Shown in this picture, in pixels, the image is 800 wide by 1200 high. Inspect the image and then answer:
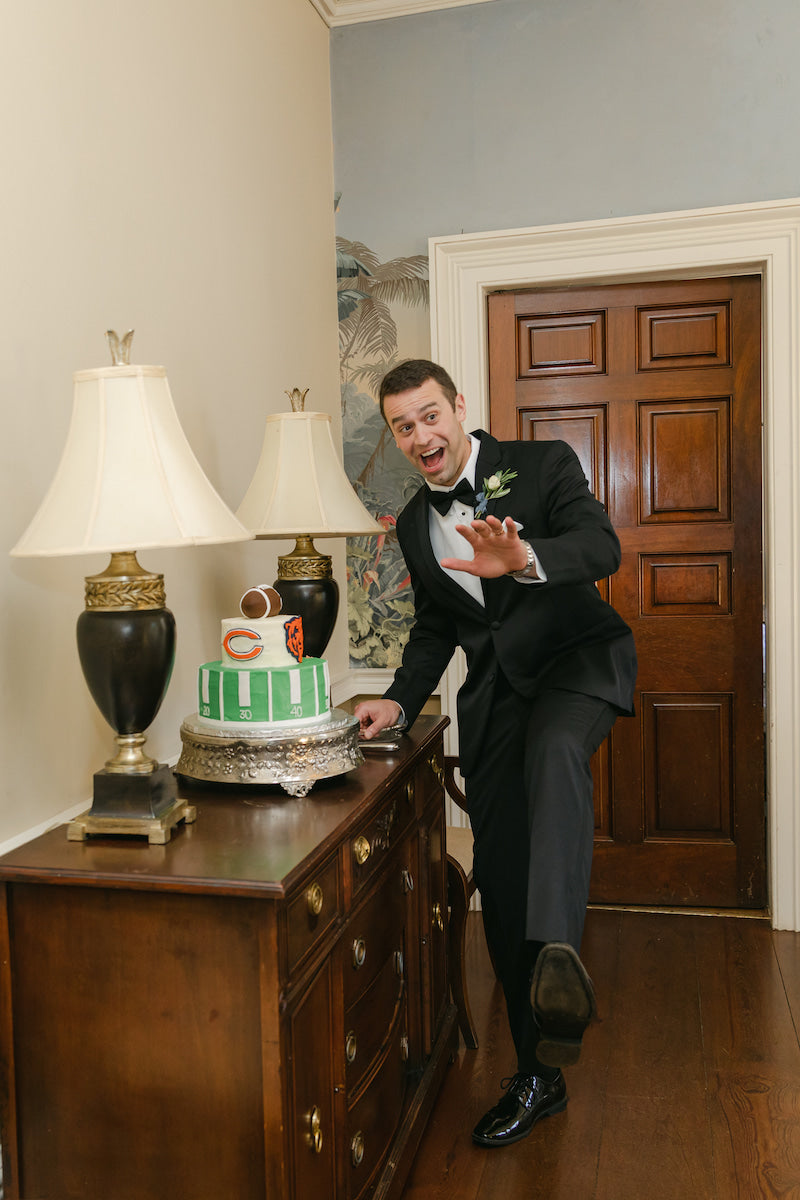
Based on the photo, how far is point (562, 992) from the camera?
5.67 feet

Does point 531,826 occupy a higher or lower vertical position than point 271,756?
lower

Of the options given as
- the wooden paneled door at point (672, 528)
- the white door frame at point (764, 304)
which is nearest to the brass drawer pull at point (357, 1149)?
the white door frame at point (764, 304)

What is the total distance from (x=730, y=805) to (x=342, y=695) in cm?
148

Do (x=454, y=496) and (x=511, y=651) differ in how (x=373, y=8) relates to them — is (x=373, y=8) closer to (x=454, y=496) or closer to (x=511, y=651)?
(x=454, y=496)

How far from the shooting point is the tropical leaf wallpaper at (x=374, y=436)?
11.6 feet

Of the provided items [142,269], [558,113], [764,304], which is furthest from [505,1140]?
[558,113]

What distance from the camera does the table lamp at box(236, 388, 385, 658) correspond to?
2170 millimetres

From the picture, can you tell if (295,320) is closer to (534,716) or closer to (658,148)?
(658,148)

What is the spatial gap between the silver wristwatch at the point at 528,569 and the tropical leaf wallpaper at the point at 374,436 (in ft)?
5.29

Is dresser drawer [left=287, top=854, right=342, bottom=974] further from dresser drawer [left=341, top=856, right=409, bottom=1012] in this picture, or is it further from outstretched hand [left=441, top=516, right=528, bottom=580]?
outstretched hand [left=441, top=516, right=528, bottom=580]

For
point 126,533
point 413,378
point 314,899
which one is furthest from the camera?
point 413,378

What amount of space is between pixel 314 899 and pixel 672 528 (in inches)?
95.7

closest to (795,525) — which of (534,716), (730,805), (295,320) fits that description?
(730,805)

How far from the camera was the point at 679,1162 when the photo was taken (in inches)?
82.0
